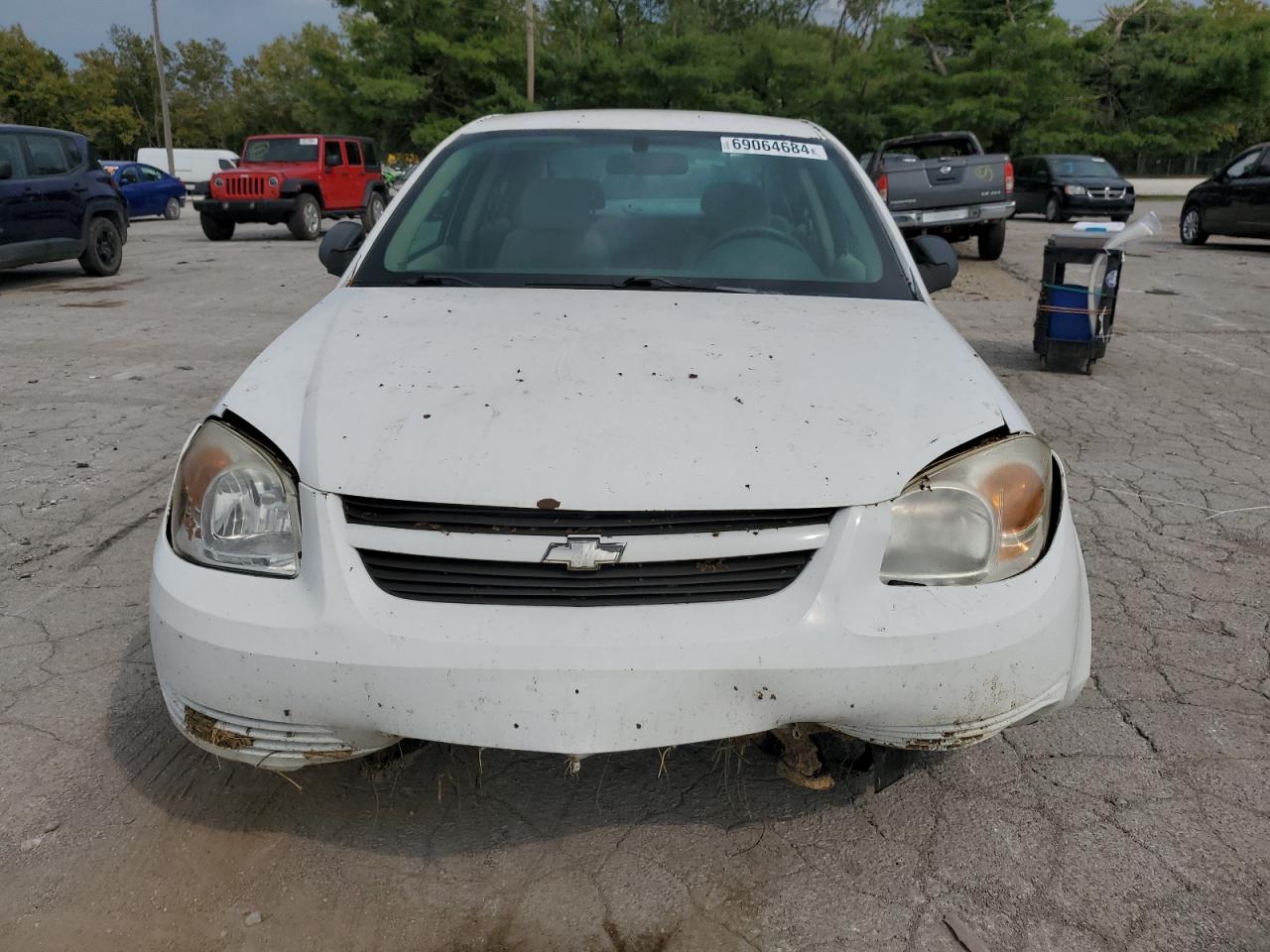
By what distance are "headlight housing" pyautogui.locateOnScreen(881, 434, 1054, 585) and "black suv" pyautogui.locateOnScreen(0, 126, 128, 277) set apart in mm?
11708

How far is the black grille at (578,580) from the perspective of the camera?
1874mm

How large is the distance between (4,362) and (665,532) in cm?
742

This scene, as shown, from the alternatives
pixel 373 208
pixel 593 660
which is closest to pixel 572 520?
pixel 593 660

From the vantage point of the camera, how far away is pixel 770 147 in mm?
3492

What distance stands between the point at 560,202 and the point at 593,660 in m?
1.93

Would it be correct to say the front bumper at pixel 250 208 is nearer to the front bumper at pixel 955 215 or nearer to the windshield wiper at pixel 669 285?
the front bumper at pixel 955 215

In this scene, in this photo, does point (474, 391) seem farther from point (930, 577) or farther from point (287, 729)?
point (930, 577)

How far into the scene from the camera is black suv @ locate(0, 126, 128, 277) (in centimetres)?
1110

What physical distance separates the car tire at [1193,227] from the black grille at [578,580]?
18.0 metres

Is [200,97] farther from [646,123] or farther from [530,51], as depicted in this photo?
[646,123]

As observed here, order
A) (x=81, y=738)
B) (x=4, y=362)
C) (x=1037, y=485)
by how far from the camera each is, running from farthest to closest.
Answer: (x=4, y=362)
(x=81, y=738)
(x=1037, y=485)

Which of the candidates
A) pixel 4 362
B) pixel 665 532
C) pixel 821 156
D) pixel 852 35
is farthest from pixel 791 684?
pixel 852 35

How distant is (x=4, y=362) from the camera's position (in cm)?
759

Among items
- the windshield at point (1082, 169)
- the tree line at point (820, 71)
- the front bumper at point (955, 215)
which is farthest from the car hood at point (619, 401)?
the tree line at point (820, 71)
